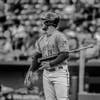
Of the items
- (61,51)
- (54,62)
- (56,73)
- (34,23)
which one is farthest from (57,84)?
(34,23)

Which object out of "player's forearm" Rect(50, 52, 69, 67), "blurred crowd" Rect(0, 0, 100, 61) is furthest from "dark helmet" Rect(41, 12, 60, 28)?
"blurred crowd" Rect(0, 0, 100, 61)

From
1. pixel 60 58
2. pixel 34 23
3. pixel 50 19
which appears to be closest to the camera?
pixel 60 58

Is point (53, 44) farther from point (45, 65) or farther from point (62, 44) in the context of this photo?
point (45, 65)

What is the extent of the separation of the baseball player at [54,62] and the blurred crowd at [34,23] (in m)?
3.62

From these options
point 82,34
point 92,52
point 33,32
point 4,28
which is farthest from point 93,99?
point 4,28

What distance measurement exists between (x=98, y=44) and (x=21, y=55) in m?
1.55

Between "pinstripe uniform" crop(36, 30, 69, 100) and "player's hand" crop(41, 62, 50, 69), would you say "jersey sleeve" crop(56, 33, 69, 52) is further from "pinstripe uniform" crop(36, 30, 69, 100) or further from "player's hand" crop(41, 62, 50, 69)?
"player's hand" crop(41, 62, 50, 69)

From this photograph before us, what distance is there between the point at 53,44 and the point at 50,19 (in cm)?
28

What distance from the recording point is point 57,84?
4906 millimetres

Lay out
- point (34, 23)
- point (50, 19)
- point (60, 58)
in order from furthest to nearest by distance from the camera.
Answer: point (34, 23), point (50, 19), point (60, 58)

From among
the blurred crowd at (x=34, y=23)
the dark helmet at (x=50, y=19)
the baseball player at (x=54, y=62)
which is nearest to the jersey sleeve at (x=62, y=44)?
the baseball player at (x=54, y=62)

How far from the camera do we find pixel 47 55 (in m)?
5.04

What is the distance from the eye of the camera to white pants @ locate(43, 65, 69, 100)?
4.90 m

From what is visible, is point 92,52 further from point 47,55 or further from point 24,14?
point 47,55
